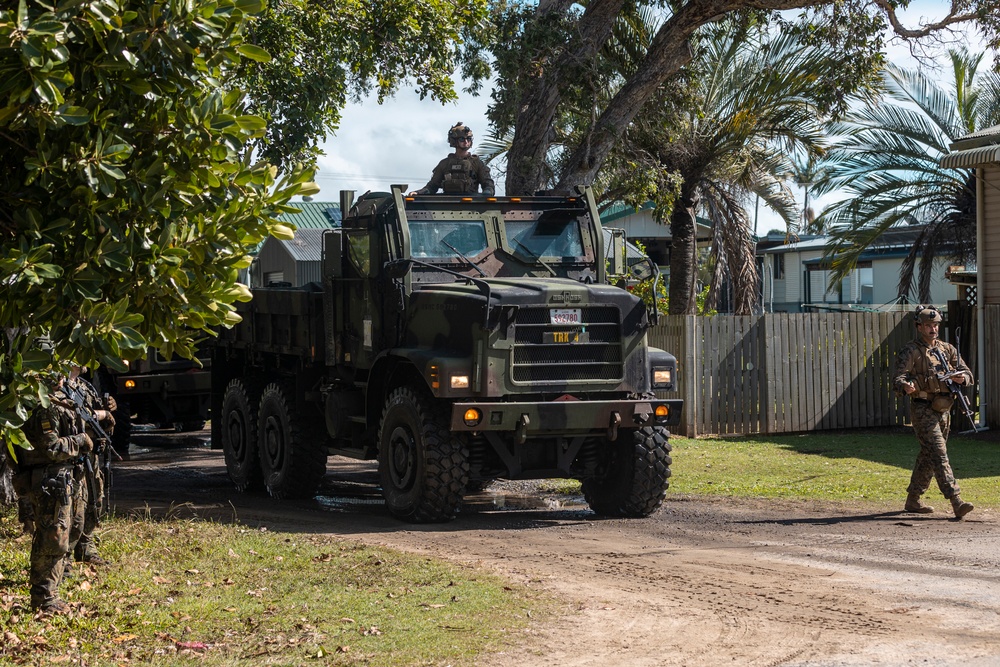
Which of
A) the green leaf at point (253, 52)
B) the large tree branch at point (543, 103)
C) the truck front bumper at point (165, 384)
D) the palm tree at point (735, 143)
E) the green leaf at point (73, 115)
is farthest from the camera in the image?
the palm tree at point (735, 143)

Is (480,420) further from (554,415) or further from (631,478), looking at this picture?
(631,478)

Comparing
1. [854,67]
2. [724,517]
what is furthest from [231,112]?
[854,67]

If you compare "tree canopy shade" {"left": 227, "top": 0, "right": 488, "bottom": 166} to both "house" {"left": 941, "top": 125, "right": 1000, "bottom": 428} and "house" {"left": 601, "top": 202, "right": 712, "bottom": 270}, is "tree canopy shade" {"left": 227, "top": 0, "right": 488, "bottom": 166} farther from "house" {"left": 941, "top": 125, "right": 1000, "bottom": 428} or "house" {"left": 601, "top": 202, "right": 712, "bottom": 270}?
"house" {"left": 601, "top": 202, "right": 712, "bottom": 270}

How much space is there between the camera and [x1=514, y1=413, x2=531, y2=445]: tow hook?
33.9 ft

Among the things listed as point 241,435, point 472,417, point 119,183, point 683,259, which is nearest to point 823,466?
point 472,417

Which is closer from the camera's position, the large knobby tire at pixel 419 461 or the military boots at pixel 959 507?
the large knobby tire at pixel 419 461

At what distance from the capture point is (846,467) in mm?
14289

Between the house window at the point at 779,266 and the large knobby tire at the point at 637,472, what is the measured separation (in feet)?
113

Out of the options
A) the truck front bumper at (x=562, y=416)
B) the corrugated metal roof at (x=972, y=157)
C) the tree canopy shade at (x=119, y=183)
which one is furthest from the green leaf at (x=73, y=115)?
the corrugated metal roof at (x=972, y=157)

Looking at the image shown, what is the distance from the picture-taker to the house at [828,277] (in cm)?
3534

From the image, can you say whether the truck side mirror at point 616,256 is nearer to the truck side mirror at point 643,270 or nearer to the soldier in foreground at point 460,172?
the truck side mirror at point 643,270

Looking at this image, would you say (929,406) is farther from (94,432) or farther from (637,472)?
(94,432)

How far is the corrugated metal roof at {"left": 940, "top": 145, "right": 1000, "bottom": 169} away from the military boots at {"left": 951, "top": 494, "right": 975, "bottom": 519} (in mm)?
7604

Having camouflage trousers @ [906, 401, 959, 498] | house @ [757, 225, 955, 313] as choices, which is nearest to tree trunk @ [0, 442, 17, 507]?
camouflage trousers @ [906, 401, 959, 498]
